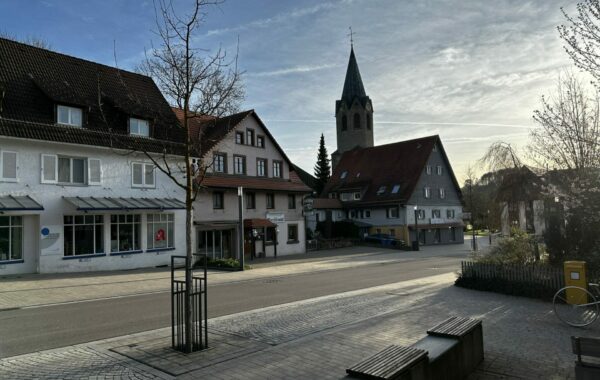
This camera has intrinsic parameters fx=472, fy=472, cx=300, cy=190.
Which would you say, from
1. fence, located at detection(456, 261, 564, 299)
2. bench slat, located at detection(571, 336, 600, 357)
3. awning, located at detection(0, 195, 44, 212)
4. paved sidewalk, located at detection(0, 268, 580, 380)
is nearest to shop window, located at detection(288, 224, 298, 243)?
awning, located at detection(0, 195, 44, 212)

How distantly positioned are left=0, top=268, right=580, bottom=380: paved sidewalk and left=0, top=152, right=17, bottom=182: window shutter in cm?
1507

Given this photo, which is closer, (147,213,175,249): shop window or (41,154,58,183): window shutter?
(41,154,58,183): window shutter

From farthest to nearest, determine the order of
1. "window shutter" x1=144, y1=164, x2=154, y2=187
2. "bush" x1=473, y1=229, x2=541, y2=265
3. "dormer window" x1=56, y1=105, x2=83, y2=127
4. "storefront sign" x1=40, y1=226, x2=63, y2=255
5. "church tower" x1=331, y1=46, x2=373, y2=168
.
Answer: "church tower" x1=331, y1=46, x2=373, y2=168, "window shutter" x1=144, y1=164, x2=154, y2=187, "dormer window" x1=56, y1=105, x2=83, y2=127, "storefront sign" x1=40, y1=226, x2=63, y2=255, "bush" x1=473, y1=229, x2=541, y2=265

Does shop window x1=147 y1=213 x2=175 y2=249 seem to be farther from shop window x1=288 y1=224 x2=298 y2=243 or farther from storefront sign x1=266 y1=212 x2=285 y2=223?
shop window x1=288 y1=224 x2=298 y2=243

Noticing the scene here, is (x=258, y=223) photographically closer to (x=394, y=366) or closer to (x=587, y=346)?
(x=394, y=366)

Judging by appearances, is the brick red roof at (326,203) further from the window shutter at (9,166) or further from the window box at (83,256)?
the window shutter at (9,166)

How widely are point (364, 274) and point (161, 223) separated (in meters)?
12.3

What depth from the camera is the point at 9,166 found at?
67.5 feet

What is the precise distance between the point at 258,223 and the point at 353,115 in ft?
153

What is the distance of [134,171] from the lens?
2552 cm

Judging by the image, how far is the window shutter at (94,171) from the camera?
2347 centimetres

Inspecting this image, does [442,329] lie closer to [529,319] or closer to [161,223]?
[529,319]

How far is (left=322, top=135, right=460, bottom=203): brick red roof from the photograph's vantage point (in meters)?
52.6

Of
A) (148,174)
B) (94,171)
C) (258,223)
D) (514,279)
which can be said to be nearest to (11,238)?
(94,171)
